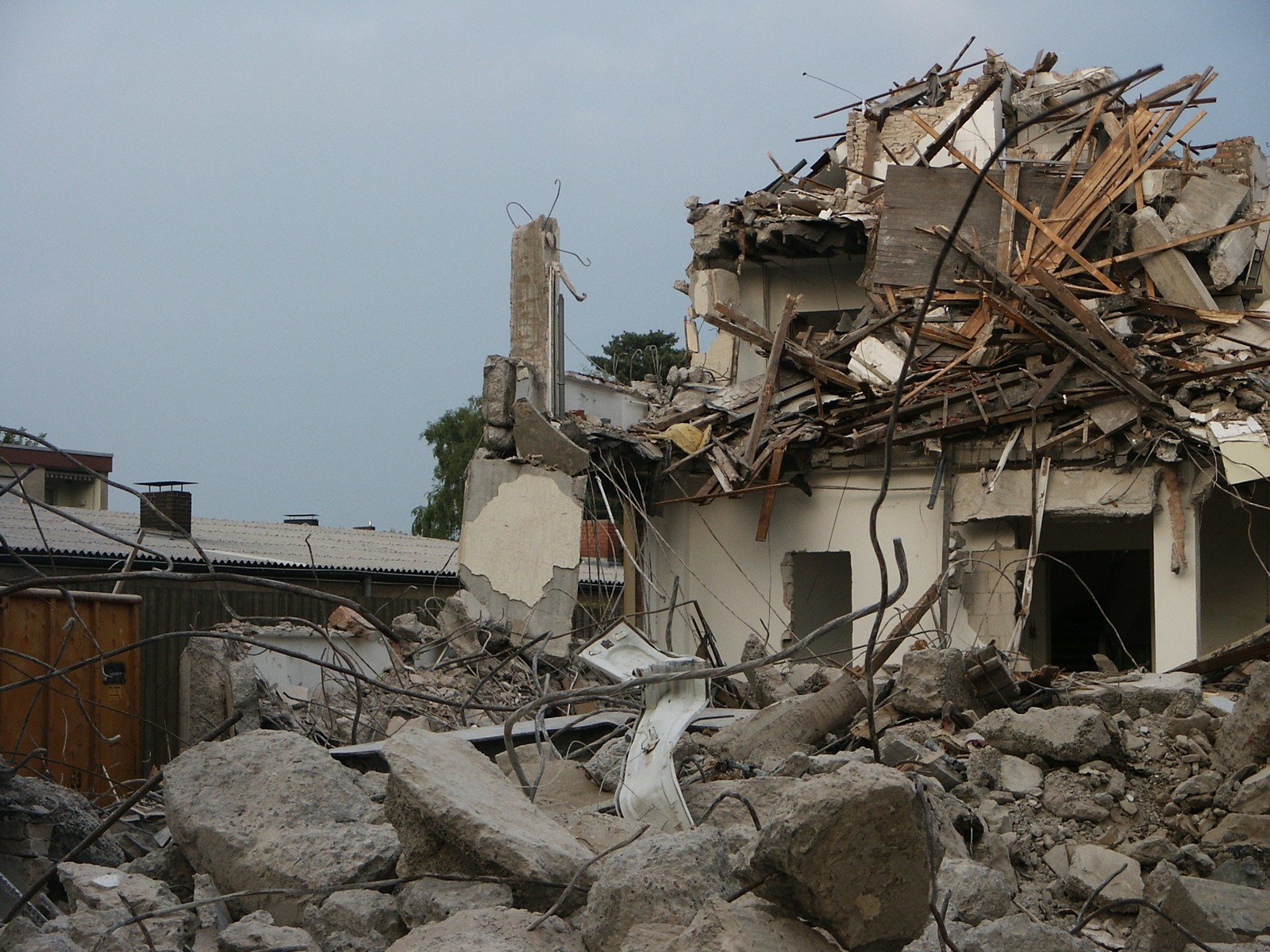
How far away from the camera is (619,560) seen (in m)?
19.3

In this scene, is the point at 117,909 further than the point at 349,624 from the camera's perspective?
No

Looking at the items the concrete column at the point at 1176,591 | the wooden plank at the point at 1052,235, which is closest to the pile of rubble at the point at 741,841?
the concrete column at the point at 1176,591

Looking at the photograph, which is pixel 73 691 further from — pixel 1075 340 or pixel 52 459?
pixel 52 459

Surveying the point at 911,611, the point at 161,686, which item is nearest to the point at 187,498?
the point at 161,686

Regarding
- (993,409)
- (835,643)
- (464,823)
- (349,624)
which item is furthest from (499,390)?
(464,823)

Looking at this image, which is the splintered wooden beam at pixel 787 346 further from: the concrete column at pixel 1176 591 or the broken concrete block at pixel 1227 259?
the broken concrete block at pixel 1227 259

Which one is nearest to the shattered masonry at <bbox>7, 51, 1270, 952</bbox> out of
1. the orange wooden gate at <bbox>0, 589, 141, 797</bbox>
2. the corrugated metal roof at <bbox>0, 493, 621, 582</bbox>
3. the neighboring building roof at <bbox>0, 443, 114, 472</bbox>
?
the orange wooden gate at <bbox>0, 589, 141, 797</bbox>

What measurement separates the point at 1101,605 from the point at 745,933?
52.7 feet

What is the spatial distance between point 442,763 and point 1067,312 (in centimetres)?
985

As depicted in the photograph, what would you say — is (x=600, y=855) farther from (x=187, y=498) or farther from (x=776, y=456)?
(x=187, y=498)

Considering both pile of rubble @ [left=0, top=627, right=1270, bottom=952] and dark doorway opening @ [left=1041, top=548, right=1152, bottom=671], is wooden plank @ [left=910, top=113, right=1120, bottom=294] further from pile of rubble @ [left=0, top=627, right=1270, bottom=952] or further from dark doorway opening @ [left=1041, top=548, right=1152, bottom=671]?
pile of rubble @ [left=0, top=627, right=1270, bottom=952]

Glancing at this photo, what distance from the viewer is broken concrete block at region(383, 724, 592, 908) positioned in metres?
4.07

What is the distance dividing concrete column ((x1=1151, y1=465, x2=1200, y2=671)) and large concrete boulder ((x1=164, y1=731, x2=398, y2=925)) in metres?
9.35

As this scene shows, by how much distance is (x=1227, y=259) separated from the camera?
1388cm
